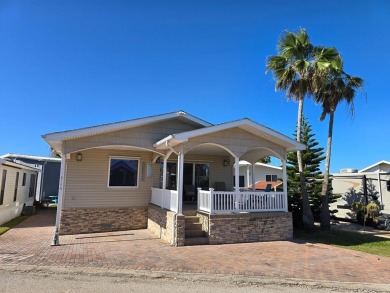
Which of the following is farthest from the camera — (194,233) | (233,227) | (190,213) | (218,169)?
(218,169)

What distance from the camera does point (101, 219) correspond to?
40.4 ft

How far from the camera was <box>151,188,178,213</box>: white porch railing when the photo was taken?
34.3 feet

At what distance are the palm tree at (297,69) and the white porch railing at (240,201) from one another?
2632mm

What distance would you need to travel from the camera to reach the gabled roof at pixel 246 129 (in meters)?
9.81

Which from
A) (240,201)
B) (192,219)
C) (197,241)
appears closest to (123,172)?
(192,219)

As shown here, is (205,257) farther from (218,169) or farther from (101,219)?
(218,169)

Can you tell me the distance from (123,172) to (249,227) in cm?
639

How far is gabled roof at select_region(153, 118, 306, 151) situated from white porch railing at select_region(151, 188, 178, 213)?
6.23 ft

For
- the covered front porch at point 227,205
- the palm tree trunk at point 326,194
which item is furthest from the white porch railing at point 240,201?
the palm tree trunk at point 326,194

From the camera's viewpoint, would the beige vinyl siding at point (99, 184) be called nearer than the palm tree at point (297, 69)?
Yes

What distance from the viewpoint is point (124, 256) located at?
7918 millimetres

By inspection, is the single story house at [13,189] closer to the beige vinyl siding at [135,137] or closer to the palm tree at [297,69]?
the beige vinyl siding at [135,137]

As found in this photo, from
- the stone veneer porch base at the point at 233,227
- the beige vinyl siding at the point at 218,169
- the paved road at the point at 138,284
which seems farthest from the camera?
the beige vinyl siding at the point at 218,169

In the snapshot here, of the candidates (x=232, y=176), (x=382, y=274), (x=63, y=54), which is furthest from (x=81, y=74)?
(x=382, y=274)
